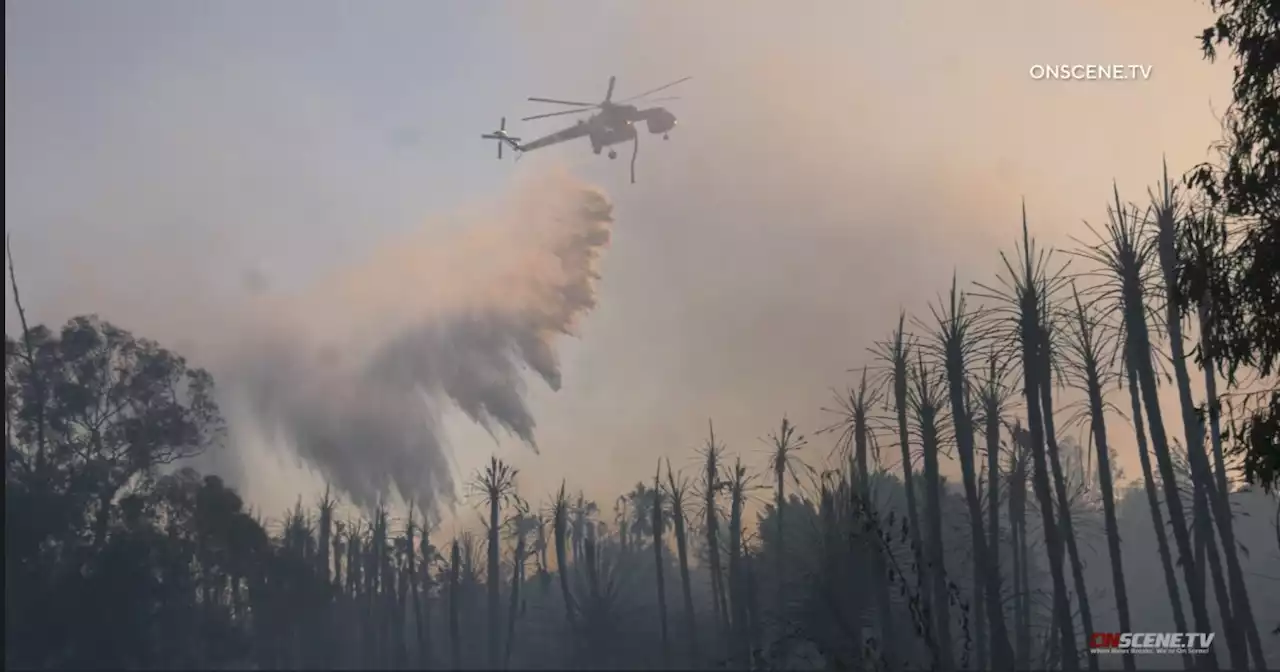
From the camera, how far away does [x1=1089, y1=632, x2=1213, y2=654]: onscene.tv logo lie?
103ft

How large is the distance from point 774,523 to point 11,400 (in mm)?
42135

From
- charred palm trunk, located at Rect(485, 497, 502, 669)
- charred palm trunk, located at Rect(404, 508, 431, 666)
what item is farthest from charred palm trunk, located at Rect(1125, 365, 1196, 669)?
charred palm trunk, located at Rect(404, 508, 431, 666)

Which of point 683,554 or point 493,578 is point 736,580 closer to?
point 683,554

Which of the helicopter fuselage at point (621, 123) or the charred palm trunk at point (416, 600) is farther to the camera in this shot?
the charred palm trunk at point (416, 600)

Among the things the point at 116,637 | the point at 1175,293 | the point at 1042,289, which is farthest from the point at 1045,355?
the point at 116,637

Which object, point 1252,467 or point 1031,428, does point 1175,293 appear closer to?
point 1252,467

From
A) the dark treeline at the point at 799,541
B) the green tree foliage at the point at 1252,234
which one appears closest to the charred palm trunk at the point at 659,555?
the dark treeline at the point at 799,541

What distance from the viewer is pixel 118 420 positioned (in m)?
62.4

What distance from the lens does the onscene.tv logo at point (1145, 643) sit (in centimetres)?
3153

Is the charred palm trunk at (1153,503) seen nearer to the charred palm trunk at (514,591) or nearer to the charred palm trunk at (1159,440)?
the charred palm trunk at (1159,440)

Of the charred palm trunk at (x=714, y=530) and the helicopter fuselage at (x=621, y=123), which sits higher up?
Answer: the helicopter fuselage at (x=621, y=123)

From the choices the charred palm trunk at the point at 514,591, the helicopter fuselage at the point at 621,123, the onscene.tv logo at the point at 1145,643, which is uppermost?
the helicopter fuselage at the point at 621,123

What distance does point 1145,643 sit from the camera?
3597 cm

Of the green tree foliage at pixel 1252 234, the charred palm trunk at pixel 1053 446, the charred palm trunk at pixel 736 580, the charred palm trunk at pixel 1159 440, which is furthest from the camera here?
the charred palm trunk at pixel 736 580
